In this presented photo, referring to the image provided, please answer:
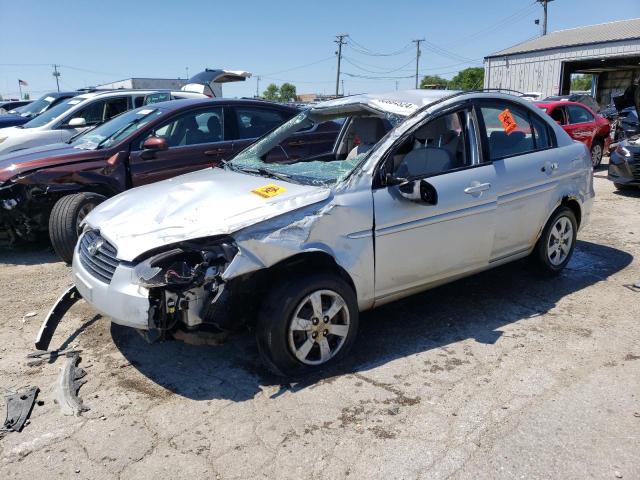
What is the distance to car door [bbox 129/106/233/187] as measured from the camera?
20.4 feet

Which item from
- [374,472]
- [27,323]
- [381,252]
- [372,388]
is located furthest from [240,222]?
[27,323]

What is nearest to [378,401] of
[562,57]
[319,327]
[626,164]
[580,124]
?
[319,327]

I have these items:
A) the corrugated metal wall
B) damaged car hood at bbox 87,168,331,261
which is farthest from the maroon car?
the corrugated metal wall

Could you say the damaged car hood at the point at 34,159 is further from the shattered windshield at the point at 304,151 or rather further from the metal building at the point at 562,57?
the metal building at the point at 562,57

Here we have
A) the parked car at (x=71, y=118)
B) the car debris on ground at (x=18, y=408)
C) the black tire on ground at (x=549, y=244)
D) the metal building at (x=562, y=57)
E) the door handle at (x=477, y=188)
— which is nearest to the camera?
the car debris on ground at (x=18, y=408)

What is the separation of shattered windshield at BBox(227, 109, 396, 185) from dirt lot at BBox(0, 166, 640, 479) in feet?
4.14

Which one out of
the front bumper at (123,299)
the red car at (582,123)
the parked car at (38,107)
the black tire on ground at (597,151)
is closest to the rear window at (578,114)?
the red car at (582,123)

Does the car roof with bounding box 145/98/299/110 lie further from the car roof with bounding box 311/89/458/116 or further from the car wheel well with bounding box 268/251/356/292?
the car wheel well with bounding box 268/251/356/292

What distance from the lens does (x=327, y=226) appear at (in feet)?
11.0

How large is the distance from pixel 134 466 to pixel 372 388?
1407 millimetres

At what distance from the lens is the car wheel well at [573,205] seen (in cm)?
498

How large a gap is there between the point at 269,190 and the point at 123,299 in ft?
3.70

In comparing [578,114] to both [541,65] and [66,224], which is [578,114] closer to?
[66,224]

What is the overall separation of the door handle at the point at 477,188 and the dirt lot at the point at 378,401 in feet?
3.37
